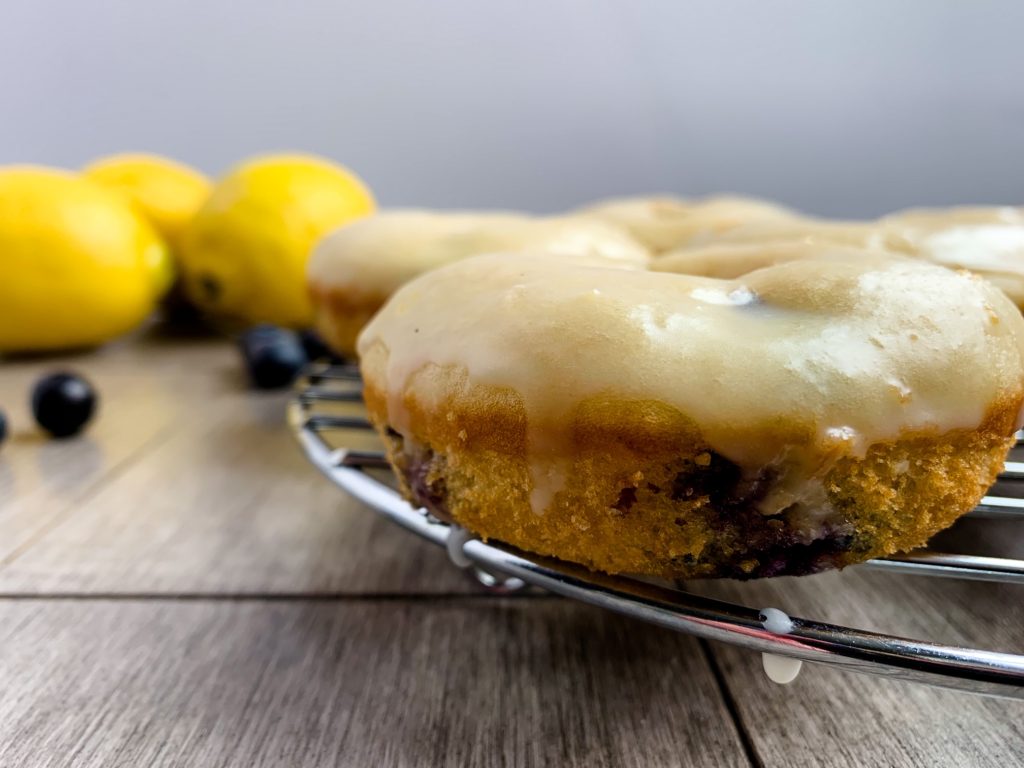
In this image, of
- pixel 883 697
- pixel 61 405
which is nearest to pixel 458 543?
pixel 883 697

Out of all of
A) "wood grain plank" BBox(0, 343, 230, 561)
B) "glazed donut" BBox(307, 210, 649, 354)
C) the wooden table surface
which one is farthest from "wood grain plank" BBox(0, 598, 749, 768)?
"glazed donut" BBox(307, 210, 649, 354)

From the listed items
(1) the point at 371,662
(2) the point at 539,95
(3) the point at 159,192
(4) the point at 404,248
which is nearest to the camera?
(1) the point at 371,662

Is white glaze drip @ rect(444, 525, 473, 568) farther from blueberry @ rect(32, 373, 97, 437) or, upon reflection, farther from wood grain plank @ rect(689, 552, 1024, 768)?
blueberry @ rect(32, 373, 97, 437)

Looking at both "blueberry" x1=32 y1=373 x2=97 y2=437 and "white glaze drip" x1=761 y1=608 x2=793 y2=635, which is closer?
"white glaze drip" x1=761 y1=608 x2=793 y2=635

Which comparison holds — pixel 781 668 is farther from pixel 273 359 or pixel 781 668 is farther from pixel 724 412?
pixel 273 359

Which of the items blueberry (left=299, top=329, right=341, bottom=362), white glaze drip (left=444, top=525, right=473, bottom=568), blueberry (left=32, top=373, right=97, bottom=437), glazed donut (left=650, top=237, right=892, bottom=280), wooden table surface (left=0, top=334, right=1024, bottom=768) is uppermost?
glazed donut (left=650, top=237, right=892, bottom=280)

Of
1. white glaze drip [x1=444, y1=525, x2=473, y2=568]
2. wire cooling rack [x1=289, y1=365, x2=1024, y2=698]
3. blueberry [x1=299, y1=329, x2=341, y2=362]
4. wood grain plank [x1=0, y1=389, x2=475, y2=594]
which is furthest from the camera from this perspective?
blueberry [x1=299, y1=329, x2=341, y2=362]
